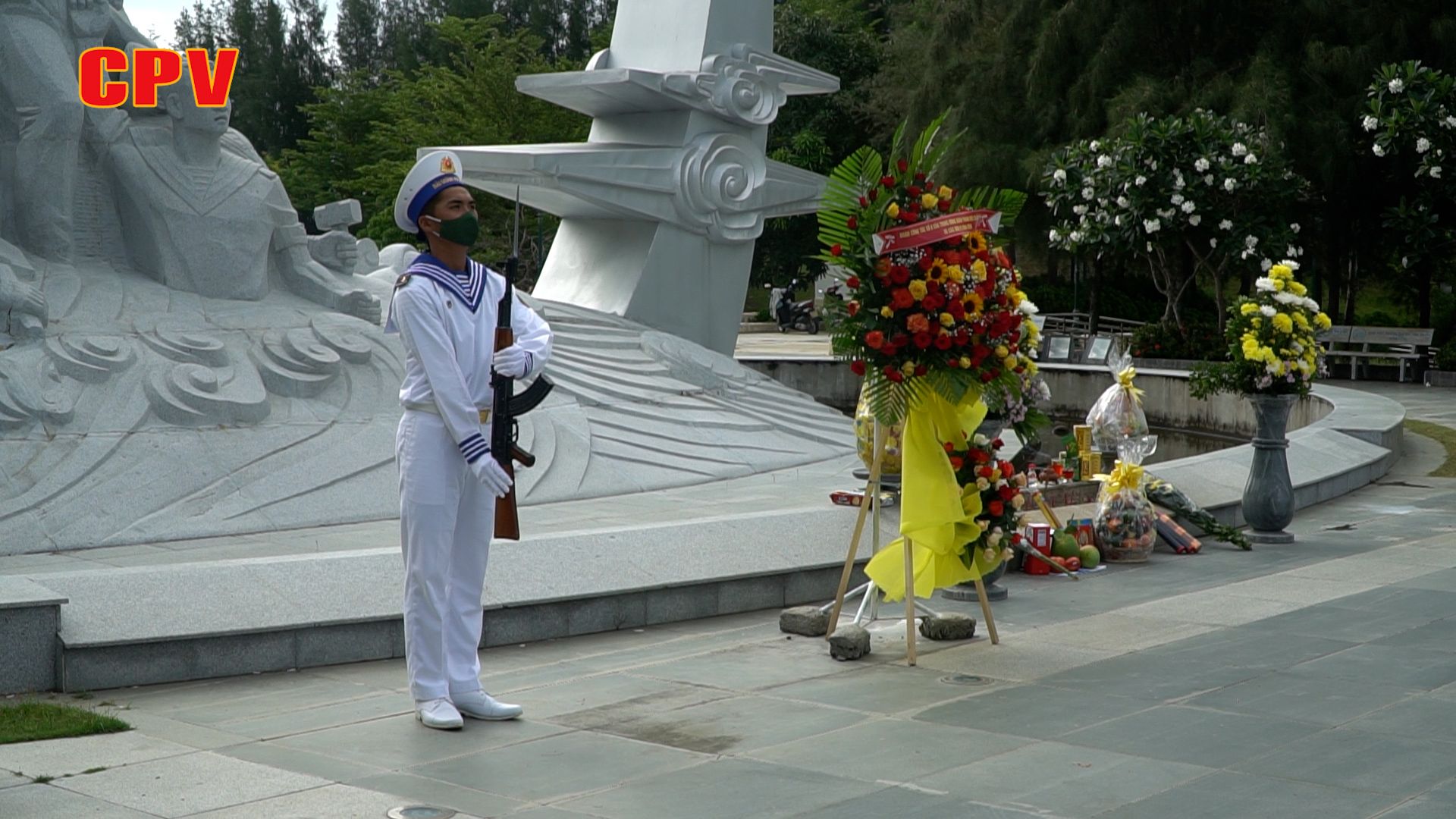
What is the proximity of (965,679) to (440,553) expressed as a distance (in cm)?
206

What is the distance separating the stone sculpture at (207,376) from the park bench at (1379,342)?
46.0ft

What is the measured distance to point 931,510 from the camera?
247 inches

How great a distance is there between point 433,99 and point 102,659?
95.0 ft

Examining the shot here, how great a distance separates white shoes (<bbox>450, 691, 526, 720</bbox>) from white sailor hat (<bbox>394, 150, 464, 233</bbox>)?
5.29ft

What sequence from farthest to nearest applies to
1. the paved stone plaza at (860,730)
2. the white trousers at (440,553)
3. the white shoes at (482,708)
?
the white shoes at (482,708) → the white trousers at (440,553) → the paved stone plaza at (860,730)

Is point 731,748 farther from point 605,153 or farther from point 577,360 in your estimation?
point 605,153

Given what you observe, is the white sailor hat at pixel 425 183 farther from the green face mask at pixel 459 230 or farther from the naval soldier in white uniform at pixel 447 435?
the green face mask at pixel 459 230

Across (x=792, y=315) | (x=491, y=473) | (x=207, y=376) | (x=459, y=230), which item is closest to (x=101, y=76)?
(x=207, y=376)

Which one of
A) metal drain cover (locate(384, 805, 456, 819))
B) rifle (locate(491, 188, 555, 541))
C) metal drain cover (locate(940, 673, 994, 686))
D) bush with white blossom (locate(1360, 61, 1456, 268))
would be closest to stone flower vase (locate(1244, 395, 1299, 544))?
metal drain cover (locate(940, 673, 994, 686))

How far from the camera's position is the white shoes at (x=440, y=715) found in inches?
199

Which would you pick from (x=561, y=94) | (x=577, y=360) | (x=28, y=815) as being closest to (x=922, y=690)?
(x=28, y=815)

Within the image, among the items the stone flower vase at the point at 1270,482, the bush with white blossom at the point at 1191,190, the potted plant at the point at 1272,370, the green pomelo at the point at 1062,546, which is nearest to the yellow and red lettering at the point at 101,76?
the green pomelo at the point at 1062,546

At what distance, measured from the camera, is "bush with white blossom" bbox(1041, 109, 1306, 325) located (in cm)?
2202

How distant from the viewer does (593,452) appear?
35.6 ft
